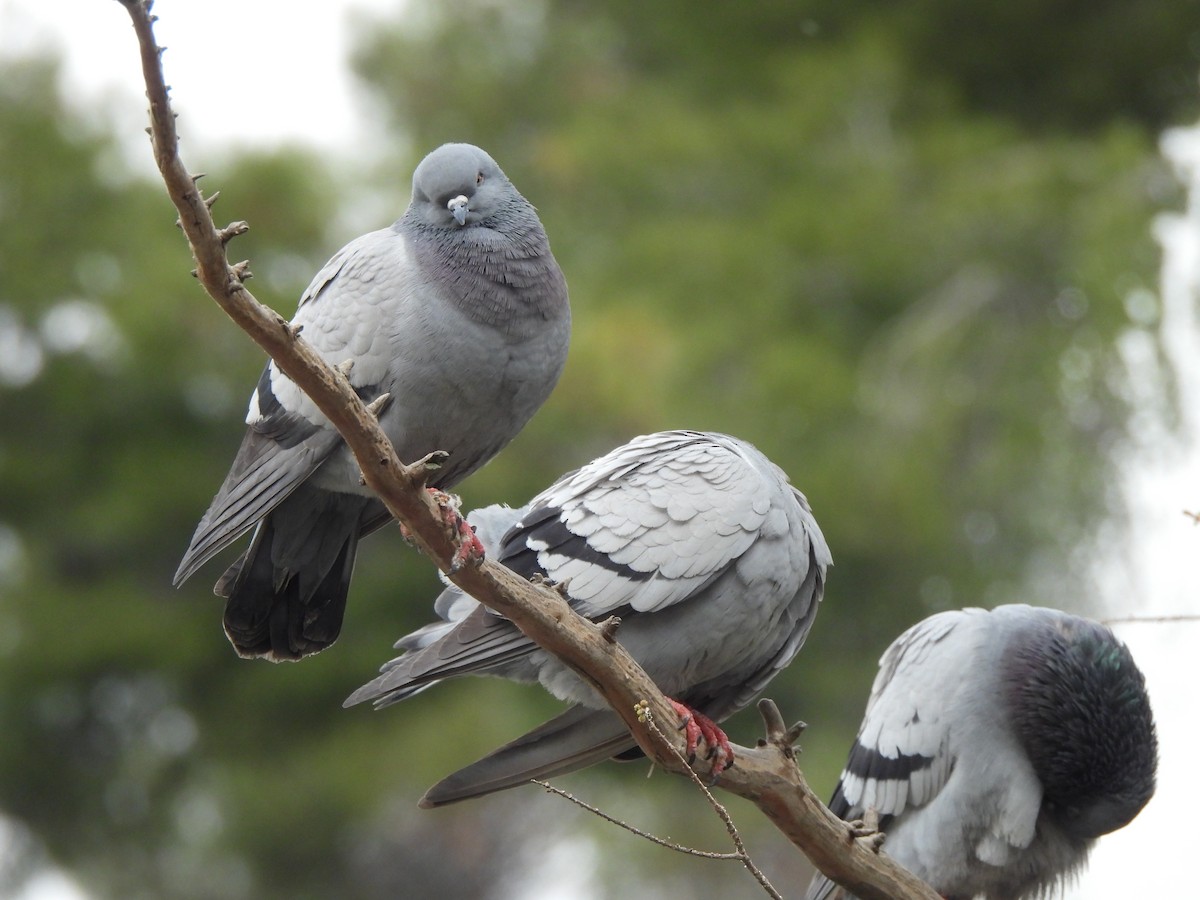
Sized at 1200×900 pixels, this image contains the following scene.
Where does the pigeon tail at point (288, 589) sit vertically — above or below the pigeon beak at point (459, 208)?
below

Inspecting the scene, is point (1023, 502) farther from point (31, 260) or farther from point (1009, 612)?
point (31, 260)

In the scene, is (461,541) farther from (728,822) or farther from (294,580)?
(294,580)

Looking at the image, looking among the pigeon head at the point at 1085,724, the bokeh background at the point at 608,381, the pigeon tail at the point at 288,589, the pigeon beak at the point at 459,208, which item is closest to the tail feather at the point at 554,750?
the pigeon tail at the point at 288,589

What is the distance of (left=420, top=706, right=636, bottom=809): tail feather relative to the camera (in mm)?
3719

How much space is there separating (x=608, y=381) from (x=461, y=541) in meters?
6.74

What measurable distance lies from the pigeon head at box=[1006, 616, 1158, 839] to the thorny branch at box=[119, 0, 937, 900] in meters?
0.83

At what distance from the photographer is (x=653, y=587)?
3.53 meters

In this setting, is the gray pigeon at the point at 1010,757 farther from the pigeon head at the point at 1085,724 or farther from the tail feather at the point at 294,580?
the tail feather at the point at 294,580

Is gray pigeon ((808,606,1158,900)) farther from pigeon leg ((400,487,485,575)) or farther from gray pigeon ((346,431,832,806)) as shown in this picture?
pigeon leg ((400,487,485,575))

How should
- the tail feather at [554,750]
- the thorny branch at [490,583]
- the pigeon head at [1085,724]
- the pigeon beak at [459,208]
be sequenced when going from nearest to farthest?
the thorny branch at [490,583]
the tail feather at [554,750]
the pigeon beak at [459,208]
the pigeon head at [1085,724]

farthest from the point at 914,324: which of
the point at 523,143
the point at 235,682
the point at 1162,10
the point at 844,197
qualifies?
the point at 235,682

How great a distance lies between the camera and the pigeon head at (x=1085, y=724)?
412 centimetres

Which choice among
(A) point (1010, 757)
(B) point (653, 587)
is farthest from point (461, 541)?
(A) point (1010, 757)

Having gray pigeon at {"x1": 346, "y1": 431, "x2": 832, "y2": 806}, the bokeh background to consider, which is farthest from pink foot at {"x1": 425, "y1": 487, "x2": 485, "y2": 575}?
the bokeh background
